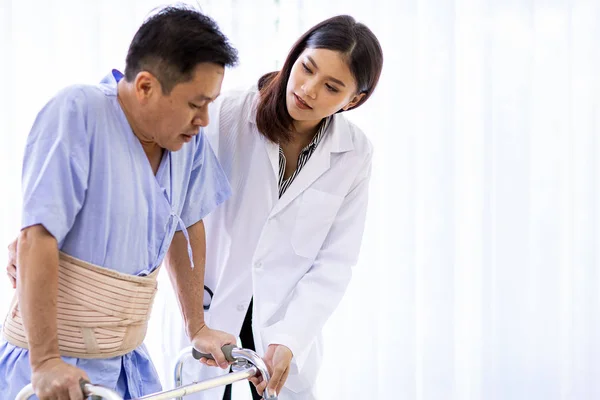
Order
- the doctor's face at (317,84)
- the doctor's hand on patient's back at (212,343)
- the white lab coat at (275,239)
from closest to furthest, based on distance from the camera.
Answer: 1. the doctor's hand on patient's back at (212,343)
2. the doctor's face at (317,84)
3. the white lab coat at (275,239)

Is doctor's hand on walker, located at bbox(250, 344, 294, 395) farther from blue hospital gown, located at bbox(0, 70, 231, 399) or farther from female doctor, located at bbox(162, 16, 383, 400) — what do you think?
blue hospital gown, located at bbox(0, 70, 231, 399)

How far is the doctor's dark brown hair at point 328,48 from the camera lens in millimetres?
1663

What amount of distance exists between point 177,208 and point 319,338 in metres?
0.72

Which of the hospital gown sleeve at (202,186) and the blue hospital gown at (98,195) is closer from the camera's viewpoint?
the blue hospital gown at (98,195)

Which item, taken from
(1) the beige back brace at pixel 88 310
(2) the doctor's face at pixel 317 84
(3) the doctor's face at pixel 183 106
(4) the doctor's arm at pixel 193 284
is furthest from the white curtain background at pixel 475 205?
(1) the beige back brace at pixel 88 310

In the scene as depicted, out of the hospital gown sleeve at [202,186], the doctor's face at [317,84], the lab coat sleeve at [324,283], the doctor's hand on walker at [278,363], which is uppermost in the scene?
the doctor's face at [317,84]

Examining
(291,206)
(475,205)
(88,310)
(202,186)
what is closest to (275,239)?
(291,206)

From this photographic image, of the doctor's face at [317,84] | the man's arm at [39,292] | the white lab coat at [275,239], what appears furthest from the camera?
the white lab coat at [275,239]

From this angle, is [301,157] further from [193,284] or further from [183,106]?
[183,106]

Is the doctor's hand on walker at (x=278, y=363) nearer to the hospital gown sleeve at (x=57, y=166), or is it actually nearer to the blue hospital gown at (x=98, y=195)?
the blue hospital gown at (x=98, y=195)

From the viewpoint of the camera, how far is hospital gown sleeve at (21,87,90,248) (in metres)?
1.14

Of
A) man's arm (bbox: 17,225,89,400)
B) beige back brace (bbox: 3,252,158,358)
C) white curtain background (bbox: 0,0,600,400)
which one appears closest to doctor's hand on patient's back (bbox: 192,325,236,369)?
beige back brace (bbox: 3,252,158,358)

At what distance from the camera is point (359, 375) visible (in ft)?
8.71

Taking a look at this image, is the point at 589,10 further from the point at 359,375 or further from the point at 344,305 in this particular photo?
the point at 359,375
